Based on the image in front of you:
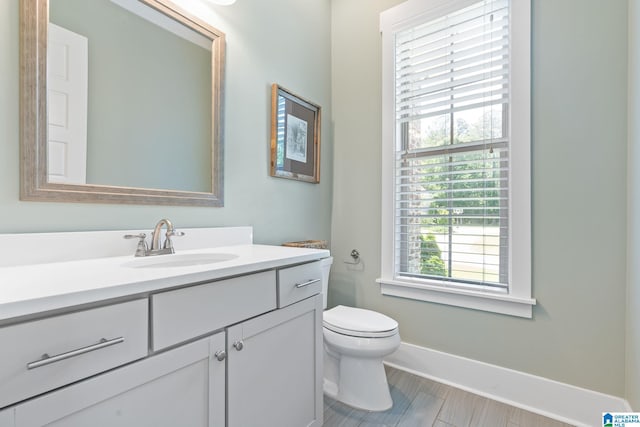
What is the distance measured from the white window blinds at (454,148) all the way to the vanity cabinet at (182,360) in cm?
96

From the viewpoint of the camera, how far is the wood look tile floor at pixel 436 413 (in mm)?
1448

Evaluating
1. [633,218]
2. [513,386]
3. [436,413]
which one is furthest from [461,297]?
[633,218]

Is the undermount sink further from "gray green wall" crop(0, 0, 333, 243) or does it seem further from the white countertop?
"gray green wall" crop(0, 0, 333, 243)

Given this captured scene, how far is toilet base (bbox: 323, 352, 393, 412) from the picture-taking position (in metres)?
1.55

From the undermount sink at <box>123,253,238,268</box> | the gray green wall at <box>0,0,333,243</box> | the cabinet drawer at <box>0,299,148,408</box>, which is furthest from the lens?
the undermount sink at <box>123,253,238,268</box>

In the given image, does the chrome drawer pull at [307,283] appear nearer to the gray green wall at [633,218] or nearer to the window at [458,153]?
the window at [458,153]

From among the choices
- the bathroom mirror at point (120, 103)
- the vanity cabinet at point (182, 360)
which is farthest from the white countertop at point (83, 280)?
the bathroom mirror at point (120, 103)

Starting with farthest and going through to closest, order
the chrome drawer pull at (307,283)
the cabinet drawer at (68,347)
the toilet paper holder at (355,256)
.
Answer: the toilet paper holder at (355,256) < the chrome drawer pull at (307,283) < the cabinet drawer at (68,347)

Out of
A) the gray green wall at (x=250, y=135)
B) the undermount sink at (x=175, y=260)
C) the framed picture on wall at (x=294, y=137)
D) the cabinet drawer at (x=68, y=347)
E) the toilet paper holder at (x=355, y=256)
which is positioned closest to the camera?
the cabinet drawer at (x=68, y=347)

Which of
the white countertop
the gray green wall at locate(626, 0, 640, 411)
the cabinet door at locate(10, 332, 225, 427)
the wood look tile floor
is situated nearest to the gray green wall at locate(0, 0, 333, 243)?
the white countertop

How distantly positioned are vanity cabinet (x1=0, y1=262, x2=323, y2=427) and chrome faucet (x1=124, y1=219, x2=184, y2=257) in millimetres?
434

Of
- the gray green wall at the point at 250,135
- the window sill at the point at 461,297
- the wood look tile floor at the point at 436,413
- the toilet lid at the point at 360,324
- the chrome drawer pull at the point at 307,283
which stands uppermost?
the gray green wall at the point at 250,135

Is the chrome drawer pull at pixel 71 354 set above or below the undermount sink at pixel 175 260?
below

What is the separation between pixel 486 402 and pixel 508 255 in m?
0.80
